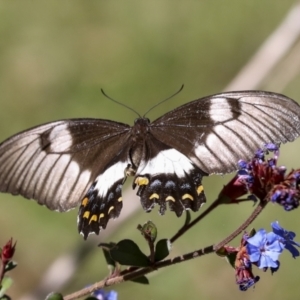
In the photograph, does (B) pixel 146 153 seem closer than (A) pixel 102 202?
No

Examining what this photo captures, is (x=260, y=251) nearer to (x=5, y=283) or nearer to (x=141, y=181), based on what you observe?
(x=141, y=181)

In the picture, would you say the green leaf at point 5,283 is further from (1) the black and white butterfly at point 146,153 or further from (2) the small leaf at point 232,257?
(2) the small leaf at point 232,257

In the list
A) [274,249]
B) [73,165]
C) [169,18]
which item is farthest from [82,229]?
[169,18]

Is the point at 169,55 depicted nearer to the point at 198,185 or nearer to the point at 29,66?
the point at 29,66

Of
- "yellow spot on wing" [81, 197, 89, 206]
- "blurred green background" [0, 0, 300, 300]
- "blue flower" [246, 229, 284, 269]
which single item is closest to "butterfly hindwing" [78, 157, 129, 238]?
"yellow spot on wing" [81, 197, 89, 206]

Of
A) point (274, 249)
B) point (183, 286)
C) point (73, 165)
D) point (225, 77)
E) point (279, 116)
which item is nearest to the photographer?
point (274, 249)

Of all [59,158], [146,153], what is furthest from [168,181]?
[59,158]
